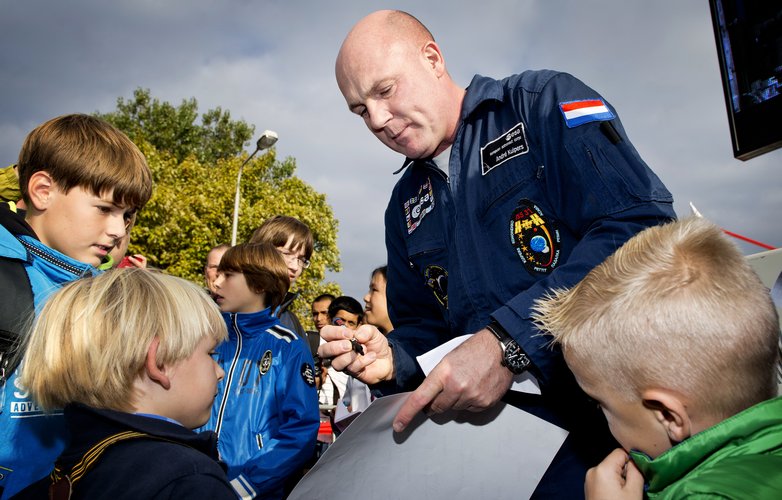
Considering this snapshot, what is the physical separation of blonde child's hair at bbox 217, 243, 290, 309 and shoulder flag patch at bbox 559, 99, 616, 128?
2.67 meters

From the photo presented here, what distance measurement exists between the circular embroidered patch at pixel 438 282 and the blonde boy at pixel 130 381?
0.81 m

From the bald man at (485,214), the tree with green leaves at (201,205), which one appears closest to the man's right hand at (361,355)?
the bald man at (485,214)

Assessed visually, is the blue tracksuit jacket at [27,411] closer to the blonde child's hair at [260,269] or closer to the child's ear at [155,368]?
the child's ear at [155,368]

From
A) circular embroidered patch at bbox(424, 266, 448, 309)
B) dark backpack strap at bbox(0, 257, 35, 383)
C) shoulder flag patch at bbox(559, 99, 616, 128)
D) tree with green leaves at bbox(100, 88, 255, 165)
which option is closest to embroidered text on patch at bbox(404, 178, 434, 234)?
circular embroidered patch at bbox(424, 266, 448, 309)

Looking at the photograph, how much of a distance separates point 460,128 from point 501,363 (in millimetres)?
990

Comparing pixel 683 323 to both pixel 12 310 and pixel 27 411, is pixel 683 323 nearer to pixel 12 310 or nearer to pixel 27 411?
pixel 12 310

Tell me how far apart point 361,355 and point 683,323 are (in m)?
1.04

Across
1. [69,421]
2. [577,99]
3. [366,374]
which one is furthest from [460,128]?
[69,421]

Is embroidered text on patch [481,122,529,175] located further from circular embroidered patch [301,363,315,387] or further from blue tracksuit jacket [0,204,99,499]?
circular embroidered patch [301,363,315,387]

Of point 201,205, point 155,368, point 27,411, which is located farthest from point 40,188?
point 201,205

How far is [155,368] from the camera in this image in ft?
6.19

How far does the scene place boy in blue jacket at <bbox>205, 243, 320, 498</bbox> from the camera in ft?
10.5

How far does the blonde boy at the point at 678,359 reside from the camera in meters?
1.28

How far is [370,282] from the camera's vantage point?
696cm
